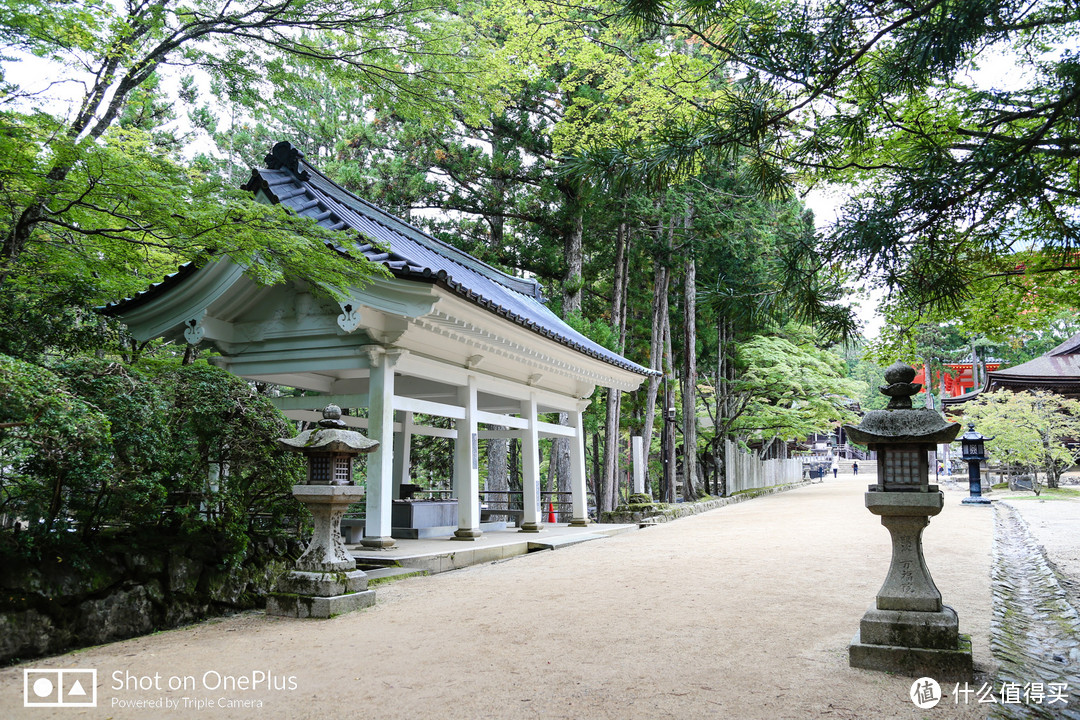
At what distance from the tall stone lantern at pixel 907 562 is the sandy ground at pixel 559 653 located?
0.57ft

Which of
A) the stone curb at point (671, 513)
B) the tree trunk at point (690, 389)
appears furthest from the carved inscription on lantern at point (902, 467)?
the tree trunk at point (690, 389)

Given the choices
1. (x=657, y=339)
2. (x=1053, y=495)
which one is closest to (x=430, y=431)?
(x=657, y=339)

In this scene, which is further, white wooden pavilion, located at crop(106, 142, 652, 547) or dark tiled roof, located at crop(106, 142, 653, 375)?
white wooden pavilion, located at crop(106, 142, 652, 547)

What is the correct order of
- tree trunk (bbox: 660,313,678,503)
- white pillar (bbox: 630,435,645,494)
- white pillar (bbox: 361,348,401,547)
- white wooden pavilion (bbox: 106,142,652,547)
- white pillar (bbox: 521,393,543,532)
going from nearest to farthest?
white wooden pavilion (bbox: 106,142,652,547)
white pillar (bbox: 361,348,401,547)
white pillar (bbox: 521,393,543,532)
white pillar (bbox: 630,435,645,494)
tree trunk (bbox: 660,313,678,503)

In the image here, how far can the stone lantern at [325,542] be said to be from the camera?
17.1 ft

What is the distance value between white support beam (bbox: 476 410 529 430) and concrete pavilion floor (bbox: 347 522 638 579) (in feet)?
5.59

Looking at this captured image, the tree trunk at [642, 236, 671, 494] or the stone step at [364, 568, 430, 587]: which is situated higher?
the tree trunk at [642, 236, 671, 494]

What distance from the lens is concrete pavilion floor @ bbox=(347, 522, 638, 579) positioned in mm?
7004

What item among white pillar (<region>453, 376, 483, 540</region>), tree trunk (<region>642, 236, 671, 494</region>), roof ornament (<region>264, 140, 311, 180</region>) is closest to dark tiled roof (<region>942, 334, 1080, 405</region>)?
tree trunk (<region>642, 236, 671, 494</region>)

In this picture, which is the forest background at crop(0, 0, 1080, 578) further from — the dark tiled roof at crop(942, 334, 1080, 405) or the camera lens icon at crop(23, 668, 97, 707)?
the dark tiled roof at crop(942, 334, 1080, 405)

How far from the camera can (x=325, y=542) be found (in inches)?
212

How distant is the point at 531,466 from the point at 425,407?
3.05 m

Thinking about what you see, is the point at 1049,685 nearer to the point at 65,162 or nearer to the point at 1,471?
the point at 1,471

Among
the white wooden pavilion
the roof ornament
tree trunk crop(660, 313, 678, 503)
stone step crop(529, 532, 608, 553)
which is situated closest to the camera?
the white wooden pavilion
